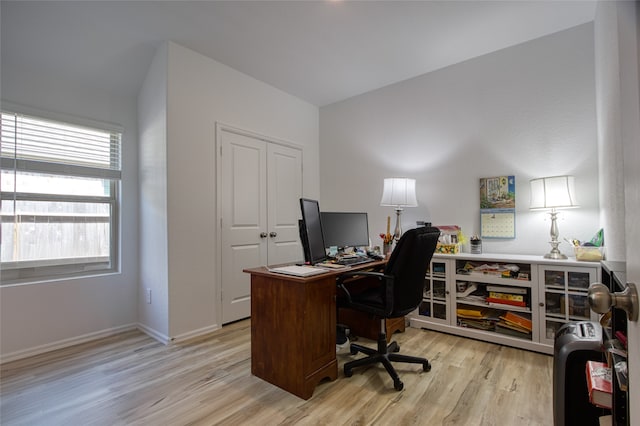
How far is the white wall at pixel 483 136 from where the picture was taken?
261cm

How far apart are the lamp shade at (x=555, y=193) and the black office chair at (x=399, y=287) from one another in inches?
47.4

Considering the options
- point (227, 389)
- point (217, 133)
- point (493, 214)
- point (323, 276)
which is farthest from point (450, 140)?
point (227, 389)

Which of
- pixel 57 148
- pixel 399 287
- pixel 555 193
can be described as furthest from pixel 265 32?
pixel 555 193

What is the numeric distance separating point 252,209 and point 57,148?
1.85m

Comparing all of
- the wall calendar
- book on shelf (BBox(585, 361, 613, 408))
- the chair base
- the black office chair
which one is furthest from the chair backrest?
the wall calendar

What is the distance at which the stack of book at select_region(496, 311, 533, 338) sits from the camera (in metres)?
2.48

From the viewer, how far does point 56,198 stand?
272cm

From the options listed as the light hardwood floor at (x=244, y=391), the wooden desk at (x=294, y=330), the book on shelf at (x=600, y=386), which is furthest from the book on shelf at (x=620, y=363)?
the wooden desk at (x=294, y=330)

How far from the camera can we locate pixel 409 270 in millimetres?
1964

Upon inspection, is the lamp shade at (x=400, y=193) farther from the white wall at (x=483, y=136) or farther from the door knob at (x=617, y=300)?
the door knob at (x=617, y=300)

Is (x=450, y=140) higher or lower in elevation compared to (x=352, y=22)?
lower

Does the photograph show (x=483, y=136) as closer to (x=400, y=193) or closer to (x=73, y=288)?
(x=400, y=193)

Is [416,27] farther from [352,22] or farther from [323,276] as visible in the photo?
[323,276]

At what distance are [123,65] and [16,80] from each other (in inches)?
32.0
